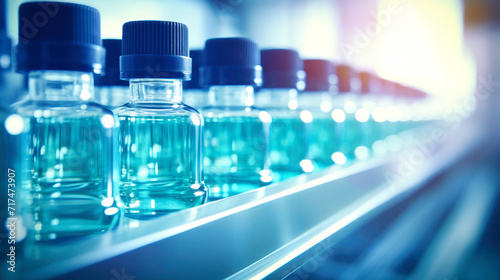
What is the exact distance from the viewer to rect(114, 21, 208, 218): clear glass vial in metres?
0.53

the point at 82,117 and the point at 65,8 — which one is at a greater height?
the point at 65,8

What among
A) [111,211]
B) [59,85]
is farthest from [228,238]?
[59,85]

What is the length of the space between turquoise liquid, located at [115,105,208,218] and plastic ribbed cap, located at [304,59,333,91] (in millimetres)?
504

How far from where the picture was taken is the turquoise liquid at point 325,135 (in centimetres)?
123

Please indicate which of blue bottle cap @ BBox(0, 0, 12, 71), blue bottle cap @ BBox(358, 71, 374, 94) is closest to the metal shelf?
blue bottle cap @ BBox(0, 0, 12, 71)

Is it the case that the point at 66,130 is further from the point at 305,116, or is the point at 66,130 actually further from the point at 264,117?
the point at 305,116

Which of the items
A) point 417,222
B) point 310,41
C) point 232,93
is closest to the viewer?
point 232,93

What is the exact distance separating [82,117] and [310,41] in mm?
1991

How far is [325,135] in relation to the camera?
1250 mm

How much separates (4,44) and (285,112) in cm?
54

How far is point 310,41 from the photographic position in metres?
2.38

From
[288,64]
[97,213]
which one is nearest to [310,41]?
[288,64]

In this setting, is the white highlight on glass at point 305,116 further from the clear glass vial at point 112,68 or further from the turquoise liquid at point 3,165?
the turquoise liquid at point 3,165

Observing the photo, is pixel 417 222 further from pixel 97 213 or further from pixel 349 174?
pixel 97 213
